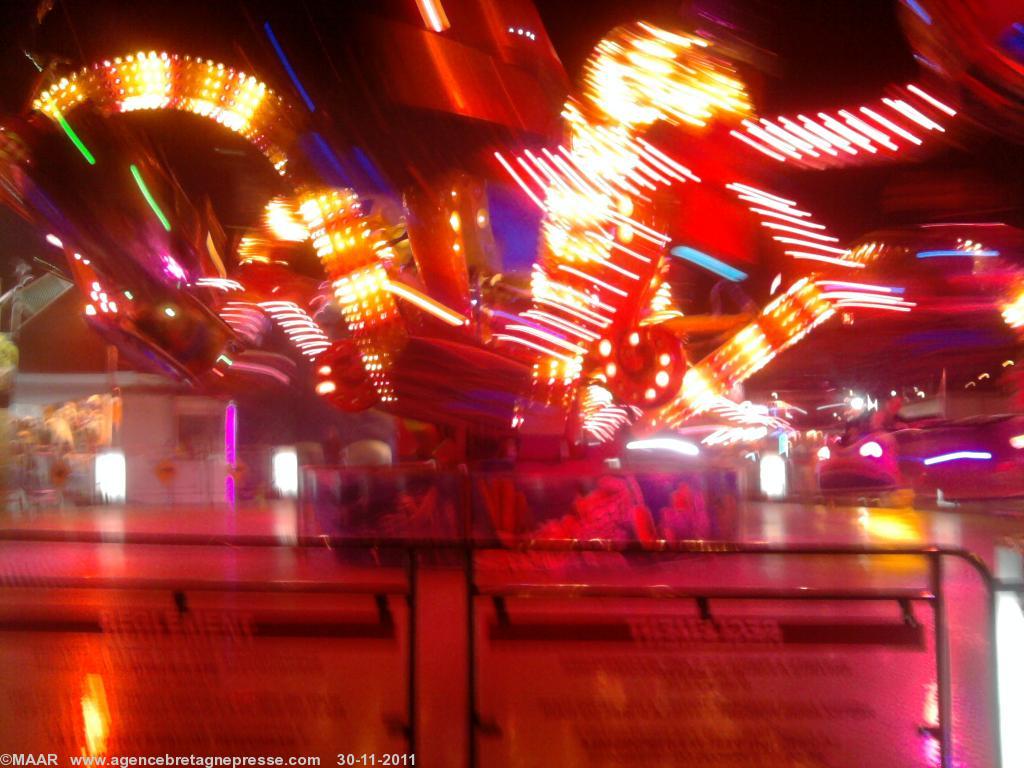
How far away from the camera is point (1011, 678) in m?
4.29

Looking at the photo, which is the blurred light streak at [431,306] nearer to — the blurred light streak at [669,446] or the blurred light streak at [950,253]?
the blurred light streak at [950,253]

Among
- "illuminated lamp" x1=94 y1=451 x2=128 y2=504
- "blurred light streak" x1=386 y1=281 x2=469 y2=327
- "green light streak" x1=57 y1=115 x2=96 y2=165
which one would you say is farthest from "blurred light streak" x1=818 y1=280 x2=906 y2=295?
"illuminated lamp" x1=94 y1=451 x2=128 y2=504

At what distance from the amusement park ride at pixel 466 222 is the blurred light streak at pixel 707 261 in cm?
7

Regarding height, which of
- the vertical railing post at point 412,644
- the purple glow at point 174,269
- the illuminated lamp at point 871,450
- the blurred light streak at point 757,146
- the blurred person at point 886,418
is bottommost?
the vertical railing post at point 412,644

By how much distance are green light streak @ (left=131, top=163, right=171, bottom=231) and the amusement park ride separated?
2 cm

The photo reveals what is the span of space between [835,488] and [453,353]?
14151mm

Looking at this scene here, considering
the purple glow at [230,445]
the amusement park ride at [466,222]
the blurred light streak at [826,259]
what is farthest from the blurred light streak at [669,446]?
the purple glow at [230,445]

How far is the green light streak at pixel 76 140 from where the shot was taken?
7871 mm

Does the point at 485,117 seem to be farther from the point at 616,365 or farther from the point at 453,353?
the point at 616,365

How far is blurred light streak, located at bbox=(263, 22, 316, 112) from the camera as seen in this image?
7.73m

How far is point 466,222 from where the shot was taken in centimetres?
959

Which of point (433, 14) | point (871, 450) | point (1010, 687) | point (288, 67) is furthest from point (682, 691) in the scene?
point (871, 450)

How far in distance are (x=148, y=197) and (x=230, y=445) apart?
13.8 metres

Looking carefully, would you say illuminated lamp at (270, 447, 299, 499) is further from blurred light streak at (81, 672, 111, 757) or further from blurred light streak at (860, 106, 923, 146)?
blurred light streak at (81, 672, 111, 757)
